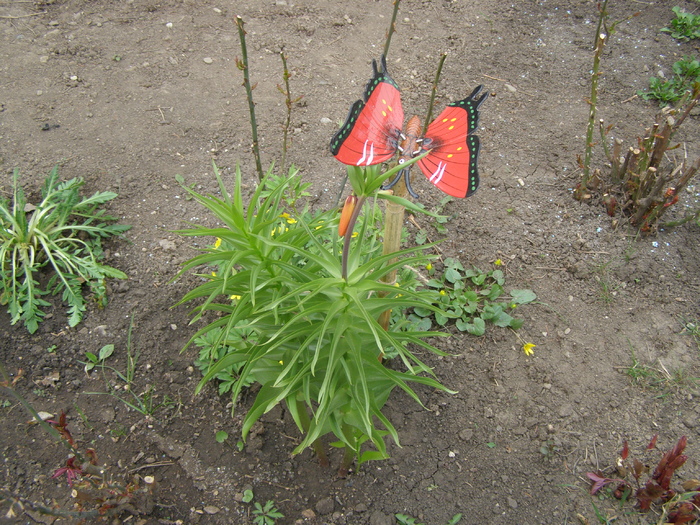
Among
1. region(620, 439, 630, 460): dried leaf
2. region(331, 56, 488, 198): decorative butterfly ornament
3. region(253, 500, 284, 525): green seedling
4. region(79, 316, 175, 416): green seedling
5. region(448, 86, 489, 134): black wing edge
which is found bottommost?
region(253, 500, 284, 525): green seedling

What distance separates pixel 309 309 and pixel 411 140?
0.47 m

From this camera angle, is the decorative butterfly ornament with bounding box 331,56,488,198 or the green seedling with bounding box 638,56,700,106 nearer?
the decorative butterfly ornament with bounding box 331,56,488,198

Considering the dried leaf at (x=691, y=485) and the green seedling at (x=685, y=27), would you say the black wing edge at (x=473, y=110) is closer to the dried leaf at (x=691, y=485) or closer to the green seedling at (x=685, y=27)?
the dried leaf at (x=691, y=485)

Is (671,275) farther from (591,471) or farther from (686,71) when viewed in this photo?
(686,71)

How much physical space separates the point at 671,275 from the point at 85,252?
274 cm

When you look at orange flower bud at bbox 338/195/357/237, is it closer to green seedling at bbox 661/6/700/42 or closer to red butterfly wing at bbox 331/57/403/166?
red butterfly wing at bbox 331/57/403/166

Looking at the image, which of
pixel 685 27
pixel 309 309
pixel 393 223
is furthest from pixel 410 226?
pixel 685 27

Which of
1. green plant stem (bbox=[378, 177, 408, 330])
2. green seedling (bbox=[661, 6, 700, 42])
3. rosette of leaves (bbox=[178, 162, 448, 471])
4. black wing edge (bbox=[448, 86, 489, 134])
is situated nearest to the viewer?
black wing edge (bbox=[448, 86, 489, 134])

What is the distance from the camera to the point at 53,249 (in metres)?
2.33

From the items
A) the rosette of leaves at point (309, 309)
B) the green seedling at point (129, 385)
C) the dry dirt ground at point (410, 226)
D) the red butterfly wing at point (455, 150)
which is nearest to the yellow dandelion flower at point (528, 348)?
the dry dirt ground at point (410, 226)

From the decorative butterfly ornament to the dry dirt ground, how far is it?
3.88 feet

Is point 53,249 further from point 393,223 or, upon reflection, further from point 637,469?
point 637,469

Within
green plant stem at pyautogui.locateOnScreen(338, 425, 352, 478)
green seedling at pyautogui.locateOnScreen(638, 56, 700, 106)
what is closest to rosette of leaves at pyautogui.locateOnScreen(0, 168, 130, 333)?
green plant stem at pyautogui.locateOnScreen(338, 425, 352, 478)

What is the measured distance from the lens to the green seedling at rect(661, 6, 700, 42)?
11.6ft
